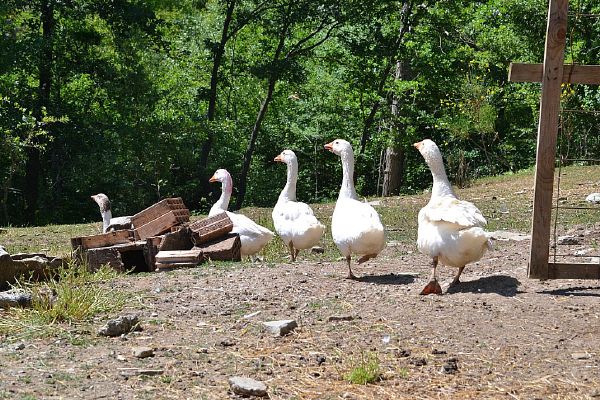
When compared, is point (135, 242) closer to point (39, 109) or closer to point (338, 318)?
point (338, 318)

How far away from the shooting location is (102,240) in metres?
9.62

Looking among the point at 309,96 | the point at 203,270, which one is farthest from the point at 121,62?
the point at 203,270

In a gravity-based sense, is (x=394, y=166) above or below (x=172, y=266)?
above

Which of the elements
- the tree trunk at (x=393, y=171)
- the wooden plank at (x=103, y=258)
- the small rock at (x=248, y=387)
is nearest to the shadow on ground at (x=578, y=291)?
the small rock at (x=248, y=387)

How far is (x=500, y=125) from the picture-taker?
94.8ft

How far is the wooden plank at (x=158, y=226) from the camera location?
10.0 m

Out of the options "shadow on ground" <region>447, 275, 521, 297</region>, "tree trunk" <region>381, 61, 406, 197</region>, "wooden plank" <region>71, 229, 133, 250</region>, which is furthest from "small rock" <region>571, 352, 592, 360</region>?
"tree trunk" <region>381, 61, 406, 197</region>

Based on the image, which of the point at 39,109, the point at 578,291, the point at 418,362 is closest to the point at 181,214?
the point at 578,291

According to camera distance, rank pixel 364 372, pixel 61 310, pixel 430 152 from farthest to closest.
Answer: pixel 430 152 → pixel 61 310 → pixel 364 372

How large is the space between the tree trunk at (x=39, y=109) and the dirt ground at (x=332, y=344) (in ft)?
51.4

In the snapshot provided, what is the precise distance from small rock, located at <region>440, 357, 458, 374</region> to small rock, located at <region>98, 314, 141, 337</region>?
2299 mm

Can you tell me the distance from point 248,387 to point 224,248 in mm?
4912

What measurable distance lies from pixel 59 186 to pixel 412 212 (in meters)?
12.6

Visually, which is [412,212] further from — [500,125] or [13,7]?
[500,125]
